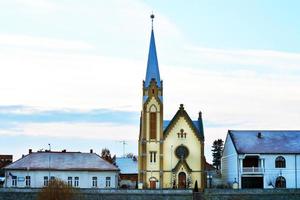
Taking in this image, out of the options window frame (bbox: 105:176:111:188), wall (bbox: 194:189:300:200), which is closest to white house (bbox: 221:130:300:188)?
wall (bbox: 194:189:300:200)

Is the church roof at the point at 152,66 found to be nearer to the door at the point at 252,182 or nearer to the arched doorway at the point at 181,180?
the arched doorway at the point at 181,180

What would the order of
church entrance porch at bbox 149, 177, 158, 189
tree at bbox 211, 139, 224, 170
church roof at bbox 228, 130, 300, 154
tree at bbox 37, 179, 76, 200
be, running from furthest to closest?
tree at bbox 211, 139, 224, 170, church entrance porch at bbox 149, 177, 158, 189, church roof at bbox 228, 130, 300, 154, tree at bbox 37, 179, 76, 200

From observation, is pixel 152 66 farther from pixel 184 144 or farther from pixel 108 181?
pixel 108 181

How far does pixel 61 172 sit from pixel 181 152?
1466cm

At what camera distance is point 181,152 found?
79938mm

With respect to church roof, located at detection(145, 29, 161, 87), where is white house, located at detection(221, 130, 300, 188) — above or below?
below

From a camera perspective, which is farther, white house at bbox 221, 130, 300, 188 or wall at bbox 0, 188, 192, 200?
white house at bbox 221, 130, 300, 188

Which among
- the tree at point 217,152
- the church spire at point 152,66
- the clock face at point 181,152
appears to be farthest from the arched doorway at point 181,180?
the tree at point 217,152

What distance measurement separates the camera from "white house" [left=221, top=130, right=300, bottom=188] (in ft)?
256

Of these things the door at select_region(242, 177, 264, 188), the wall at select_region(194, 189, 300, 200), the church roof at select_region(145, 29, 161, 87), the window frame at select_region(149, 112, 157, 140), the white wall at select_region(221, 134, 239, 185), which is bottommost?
the wall at select_region(194, 189, 300, 200)

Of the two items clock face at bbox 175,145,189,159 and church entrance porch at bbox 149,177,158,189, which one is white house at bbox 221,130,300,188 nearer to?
clock face at bbox 175,145,189,159

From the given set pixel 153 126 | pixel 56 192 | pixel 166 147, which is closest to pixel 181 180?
pixel 166 147

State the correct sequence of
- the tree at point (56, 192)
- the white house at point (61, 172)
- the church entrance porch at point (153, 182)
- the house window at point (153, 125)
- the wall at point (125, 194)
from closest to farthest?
the tree at point (56, 192)
the wall at point (125, 194)
the white house at point (61, 172)
the church entrance porch at point (153, 182)
the house window at point (153, 125)

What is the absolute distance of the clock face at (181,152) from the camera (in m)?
79.8
